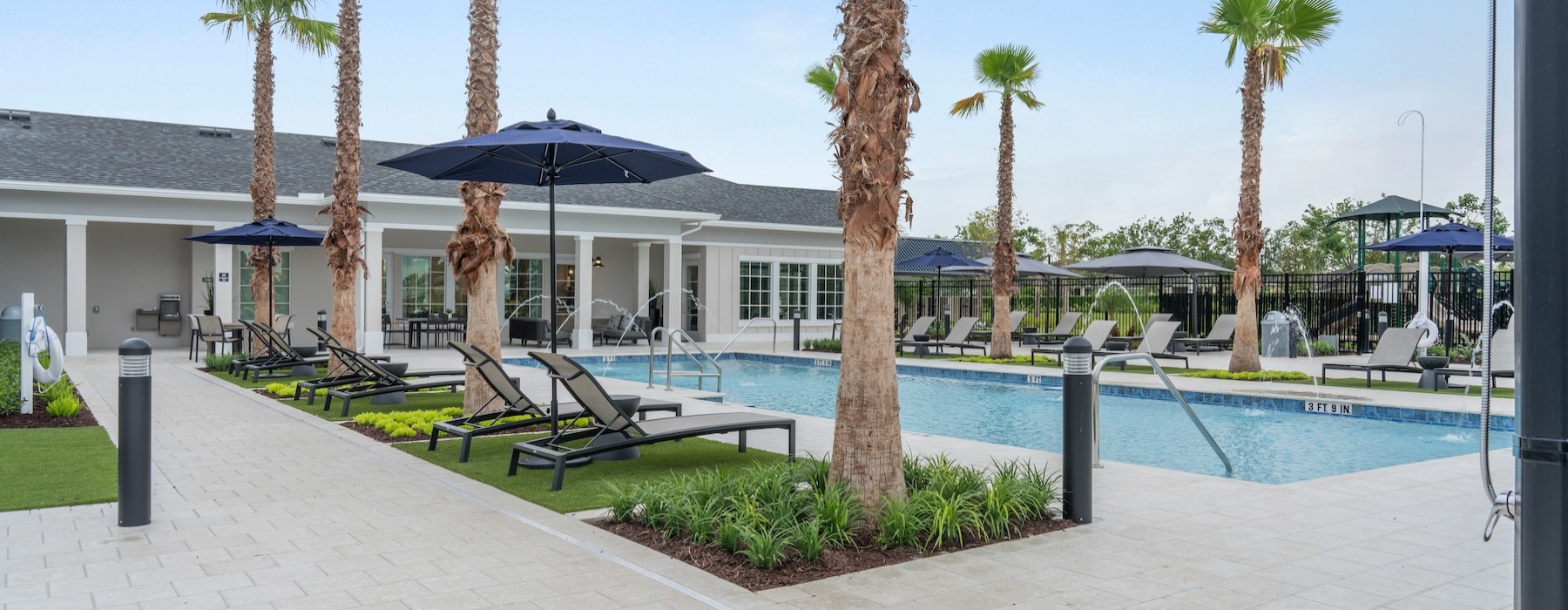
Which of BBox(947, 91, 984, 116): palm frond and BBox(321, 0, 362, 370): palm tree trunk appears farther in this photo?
BBox(947, 91, 984, 116): palm frond

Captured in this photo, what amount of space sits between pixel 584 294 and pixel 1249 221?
42.2 feet

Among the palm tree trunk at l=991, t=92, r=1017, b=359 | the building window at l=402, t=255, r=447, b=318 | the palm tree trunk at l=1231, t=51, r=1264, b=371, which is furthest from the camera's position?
the building window at l=402, t=255, r=447, b=318

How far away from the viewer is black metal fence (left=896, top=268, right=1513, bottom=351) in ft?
68.5

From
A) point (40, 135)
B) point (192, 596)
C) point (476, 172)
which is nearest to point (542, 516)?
point (192, 596)

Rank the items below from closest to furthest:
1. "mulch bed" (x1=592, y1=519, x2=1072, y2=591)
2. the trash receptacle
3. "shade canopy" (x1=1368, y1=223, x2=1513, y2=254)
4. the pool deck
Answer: the pool deck, "mulch bed" (x1=592, y1=519, x2=1072, y2=591), "shade canopy" (x1=1368, y1=223, x2=1513, y2=254), the trash receptacle

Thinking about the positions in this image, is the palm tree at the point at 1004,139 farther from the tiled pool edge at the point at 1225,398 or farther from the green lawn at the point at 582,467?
the green lawn at the point at 582,467

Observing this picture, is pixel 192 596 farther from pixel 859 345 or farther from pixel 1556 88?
pixel 1556 88

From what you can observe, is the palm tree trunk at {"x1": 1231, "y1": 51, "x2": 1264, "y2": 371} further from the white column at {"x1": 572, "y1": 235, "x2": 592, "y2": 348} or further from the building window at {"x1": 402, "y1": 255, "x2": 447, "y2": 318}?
the building window at {"x1": 402, "y1": 255, "x2": 447, "y2": 318}

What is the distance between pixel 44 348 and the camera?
9.06 meters

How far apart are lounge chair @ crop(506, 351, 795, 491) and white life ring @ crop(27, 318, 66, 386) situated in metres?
5.02

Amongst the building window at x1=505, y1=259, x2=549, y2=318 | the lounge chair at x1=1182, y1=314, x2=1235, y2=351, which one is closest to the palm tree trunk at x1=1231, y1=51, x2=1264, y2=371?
the lounge chair at x1=1182, y1=314, x2=1235, y2=351

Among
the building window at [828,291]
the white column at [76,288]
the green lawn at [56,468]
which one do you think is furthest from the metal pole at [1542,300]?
the building window at [828,291]

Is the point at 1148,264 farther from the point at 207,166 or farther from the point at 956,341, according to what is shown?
the point at 207,166

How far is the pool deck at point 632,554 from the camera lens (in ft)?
12.9
